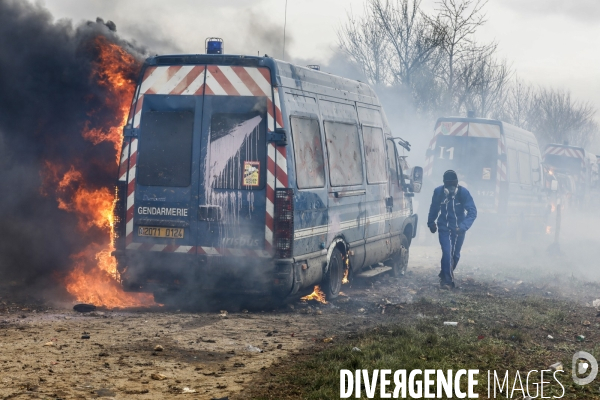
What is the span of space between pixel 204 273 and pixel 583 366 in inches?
165

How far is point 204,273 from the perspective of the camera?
8.64 metres

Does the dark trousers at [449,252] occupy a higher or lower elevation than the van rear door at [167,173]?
lower

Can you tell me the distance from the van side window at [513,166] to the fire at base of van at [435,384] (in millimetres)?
14608

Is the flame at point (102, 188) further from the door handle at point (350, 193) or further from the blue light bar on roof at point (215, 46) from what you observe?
the door handle at point (350, 193)

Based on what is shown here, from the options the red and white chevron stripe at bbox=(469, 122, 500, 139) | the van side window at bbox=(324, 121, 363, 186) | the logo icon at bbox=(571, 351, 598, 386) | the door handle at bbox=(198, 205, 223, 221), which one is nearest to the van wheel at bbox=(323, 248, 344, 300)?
Result: the van side window at bbox=(324, 121, 363, 186)

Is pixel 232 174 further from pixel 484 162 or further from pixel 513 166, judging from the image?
pixel 513 166

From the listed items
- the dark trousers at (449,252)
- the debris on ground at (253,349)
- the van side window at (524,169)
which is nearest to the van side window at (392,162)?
the dark trousers at (449,252)

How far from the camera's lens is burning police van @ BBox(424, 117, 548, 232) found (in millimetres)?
19641

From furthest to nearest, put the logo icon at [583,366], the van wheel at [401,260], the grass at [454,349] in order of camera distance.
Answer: the van wheel at [401,260]
the logo icon at [583,366]
the grass at [454,349]

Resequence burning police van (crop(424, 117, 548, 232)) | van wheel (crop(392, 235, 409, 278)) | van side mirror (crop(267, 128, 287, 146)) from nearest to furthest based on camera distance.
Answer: van side mirror (crop(267, 128, 287, 146)), van wheel (crop(392, 235, 409, 278)), burning police van (crop(424, 117, 548, 232))

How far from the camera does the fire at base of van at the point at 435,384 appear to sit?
→ 17.7 feet

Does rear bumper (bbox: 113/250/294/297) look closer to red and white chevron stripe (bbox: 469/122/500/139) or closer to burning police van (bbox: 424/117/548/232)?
burning police van (bbox: 424/117/548/232)

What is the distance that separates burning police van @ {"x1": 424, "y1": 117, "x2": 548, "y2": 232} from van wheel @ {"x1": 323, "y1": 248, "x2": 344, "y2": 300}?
10035mm
